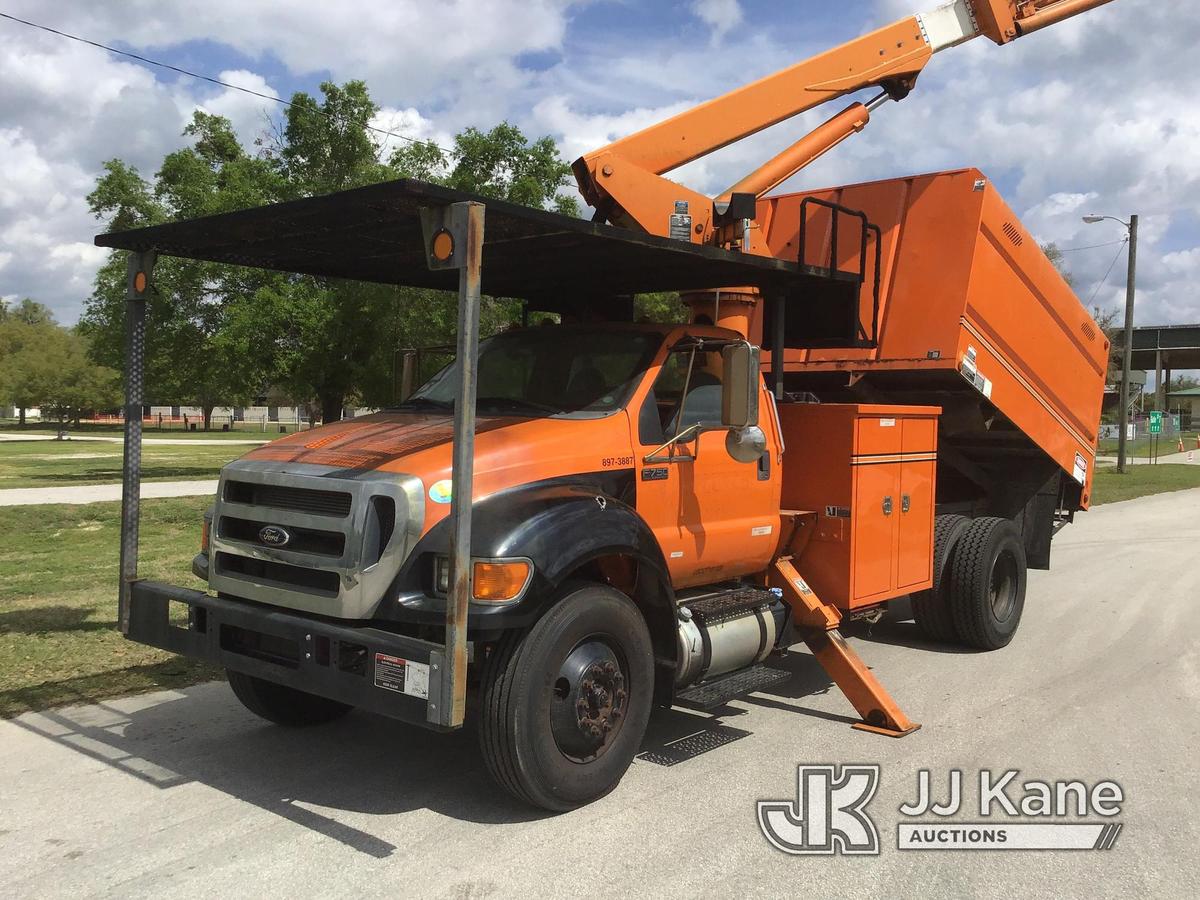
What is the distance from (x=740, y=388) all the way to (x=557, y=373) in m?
1.10

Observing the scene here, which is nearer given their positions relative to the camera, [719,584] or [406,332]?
[719,584]

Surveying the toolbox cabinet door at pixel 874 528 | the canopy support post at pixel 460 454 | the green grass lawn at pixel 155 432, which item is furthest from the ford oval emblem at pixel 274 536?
the green grass lawn at pixel 155 432

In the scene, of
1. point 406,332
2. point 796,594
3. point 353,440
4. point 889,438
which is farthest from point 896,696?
point 406,332

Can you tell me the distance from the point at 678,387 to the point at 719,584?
1331 mm

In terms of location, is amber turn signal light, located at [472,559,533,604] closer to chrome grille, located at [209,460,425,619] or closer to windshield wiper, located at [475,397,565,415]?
chrome grille, located at [209,460,425,619]

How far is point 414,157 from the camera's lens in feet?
69.1

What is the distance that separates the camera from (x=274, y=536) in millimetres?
4609

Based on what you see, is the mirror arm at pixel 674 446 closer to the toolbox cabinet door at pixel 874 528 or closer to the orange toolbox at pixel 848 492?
the orange toolbox at pixel 848 492

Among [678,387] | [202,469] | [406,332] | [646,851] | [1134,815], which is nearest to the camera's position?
[646,851]

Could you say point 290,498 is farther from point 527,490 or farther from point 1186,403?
point 1186,403

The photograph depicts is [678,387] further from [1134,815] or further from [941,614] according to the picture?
[941,614]

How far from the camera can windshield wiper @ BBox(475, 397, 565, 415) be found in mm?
5246

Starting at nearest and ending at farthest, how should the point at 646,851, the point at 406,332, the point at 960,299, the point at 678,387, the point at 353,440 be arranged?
the point at 646,851 < the point at 353,440 < the point at 678,387 < the point at 960,299 < the point at 406,332

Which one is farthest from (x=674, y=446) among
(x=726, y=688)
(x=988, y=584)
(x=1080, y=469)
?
(x=1080, y=469)
